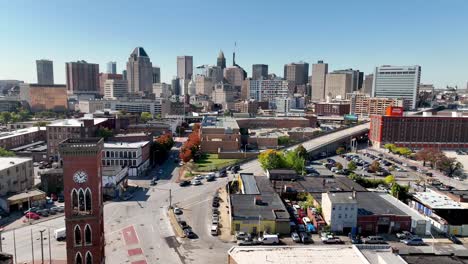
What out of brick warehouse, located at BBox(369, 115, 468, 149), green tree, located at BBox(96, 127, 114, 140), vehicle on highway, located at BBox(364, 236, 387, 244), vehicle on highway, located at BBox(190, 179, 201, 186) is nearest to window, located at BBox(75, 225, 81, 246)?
vehicle on highway, located at BBox(364, 236, 387, 244)

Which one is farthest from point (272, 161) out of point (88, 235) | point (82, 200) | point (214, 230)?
point (82, 200)

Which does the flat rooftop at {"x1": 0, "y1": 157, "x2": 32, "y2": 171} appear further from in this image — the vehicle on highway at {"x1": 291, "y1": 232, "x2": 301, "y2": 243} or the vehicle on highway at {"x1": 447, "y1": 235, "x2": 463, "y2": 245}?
the vehicle on highway at {"x1": 447, "y1": 235, "x2": 463, "y2": 245}

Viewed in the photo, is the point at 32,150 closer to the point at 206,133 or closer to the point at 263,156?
the point at 206,133

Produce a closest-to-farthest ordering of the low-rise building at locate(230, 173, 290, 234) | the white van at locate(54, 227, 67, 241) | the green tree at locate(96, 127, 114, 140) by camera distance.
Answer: the white van at locate(54, 227, 67, 241)
the low-rise building at locate(230, 173, 290, 234)
the green tree at locate(96, 127, 114, 140)

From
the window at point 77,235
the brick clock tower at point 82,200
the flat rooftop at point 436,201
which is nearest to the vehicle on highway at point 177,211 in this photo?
the brick clock tower at point 82,200

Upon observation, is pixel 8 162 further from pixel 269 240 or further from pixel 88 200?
pixel 269 240
